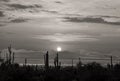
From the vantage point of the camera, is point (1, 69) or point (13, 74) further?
point (1, 69)

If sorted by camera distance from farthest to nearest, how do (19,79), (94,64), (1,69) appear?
(94,64), (1,69), (19,79)

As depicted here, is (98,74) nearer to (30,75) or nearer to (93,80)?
(93,80)

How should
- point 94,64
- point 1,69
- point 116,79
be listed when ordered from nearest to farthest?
1. point 116,79
2. point 1,69
3. point 94,64

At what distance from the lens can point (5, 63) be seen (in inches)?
1075

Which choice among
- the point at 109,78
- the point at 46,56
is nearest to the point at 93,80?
the point at 109,78

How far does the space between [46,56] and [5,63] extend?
8574 mm

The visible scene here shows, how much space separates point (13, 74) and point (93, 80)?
6505mm

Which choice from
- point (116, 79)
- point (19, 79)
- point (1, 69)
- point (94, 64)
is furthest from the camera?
point (94, 64)

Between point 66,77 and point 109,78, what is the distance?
336cm

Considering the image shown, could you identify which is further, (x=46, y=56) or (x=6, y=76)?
(x=46, y=56)

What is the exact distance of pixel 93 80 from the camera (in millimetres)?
22531

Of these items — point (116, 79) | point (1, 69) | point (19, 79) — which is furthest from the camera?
point (1, 69)

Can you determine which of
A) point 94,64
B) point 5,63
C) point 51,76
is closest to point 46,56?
point 94,64

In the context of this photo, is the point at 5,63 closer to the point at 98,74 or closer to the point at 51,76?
the point at 51,76
